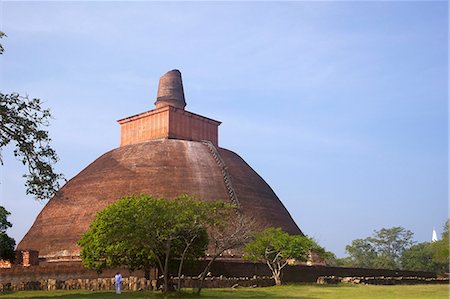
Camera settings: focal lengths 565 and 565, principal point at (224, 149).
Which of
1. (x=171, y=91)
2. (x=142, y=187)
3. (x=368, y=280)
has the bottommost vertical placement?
(x=368, y=280)

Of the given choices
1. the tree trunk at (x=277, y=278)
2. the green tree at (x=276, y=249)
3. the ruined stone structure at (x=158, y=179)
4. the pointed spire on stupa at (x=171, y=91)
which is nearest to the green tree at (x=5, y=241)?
the ruined stone structure at (x=158, y=179)

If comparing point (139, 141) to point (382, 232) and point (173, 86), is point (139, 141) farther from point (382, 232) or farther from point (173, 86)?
point (382, 232)

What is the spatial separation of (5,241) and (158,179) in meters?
12.1

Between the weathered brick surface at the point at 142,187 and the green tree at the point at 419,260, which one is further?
the green tree at the point at 419,260

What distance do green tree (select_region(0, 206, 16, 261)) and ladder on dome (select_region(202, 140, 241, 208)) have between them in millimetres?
13948

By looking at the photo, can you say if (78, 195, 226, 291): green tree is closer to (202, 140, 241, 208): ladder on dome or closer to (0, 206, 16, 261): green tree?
(0, 206, 16, 261): green tree

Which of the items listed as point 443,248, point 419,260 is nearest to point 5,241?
point 443,248

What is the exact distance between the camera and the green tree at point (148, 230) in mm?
20703

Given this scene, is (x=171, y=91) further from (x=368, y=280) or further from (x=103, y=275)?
(x=368, y=280)

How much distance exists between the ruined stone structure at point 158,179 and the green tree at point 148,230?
1089cm

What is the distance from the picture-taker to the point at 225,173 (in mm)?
39125

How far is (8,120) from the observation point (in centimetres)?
1762

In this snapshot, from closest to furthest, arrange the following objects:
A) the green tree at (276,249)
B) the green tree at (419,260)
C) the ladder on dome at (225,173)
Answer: the green tree at (276,249) → the ladder on dome at (225,173) → the green tree at (419,260)

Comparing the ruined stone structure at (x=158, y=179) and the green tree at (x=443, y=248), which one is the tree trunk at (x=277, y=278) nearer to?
the ruined stone structure at (x=158, y=179)
